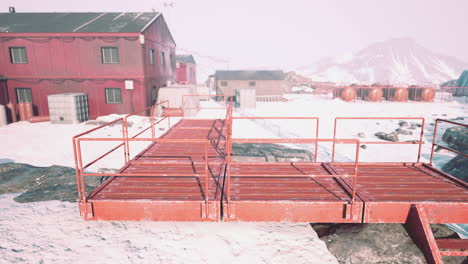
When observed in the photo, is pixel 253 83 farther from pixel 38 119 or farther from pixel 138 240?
pixel 138 240

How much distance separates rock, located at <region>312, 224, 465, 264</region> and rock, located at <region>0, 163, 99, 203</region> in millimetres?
6169

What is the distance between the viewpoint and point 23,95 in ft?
62.7

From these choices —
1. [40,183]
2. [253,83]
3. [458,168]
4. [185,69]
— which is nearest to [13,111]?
[40,183]

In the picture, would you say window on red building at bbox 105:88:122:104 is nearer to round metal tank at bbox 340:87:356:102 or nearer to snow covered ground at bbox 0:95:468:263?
snow covered ground at bbox 0:95:468:263

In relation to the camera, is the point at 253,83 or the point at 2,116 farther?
the point at 253,83

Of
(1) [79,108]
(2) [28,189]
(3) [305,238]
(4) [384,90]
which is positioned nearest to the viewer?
(3) [305,238]

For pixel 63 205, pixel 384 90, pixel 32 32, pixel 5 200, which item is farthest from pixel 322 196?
pixel 384 90

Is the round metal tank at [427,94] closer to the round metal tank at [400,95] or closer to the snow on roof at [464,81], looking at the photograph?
the round metal tank at [400,95]

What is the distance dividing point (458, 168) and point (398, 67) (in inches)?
6183

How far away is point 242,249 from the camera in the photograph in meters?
4.98

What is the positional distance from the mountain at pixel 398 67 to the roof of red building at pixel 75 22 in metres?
97.5

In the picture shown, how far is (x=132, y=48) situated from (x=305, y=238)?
17167mm

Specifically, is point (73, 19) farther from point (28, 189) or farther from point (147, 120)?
point (28, 189)

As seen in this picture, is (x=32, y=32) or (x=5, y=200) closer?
(x=5, y=200)
